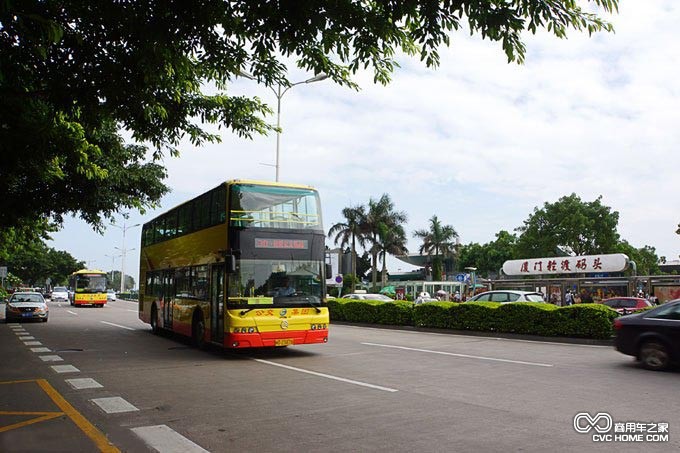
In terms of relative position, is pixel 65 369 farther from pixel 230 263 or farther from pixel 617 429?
pixel 617 429

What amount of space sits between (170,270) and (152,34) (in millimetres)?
11356

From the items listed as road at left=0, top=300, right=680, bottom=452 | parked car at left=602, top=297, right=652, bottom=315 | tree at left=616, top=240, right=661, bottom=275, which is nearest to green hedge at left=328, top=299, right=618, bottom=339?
road at left=0, top=300, right=680, bottom=452

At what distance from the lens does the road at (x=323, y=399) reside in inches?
238

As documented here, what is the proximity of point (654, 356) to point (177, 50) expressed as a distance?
397 inches

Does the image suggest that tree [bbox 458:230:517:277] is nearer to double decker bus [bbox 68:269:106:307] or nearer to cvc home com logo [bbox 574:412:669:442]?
double decker bus [bbox 68:269:106:307]

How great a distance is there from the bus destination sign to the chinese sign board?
2070 cm

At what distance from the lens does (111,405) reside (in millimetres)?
7895

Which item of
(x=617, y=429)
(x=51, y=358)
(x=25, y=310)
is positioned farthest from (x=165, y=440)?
(x=25, y=310)

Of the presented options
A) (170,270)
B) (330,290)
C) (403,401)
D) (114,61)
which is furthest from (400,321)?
(330,290)

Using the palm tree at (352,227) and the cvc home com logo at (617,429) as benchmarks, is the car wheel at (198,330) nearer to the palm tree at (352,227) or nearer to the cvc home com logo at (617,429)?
the cvc home com logo at (617,429)

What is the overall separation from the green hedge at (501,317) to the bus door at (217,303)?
9963mm

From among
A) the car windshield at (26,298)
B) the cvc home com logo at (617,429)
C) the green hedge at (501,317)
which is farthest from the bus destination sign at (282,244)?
the car windshield at (26,298)

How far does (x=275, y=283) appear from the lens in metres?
13.0

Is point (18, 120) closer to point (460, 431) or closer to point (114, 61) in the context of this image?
point (114, 61)
